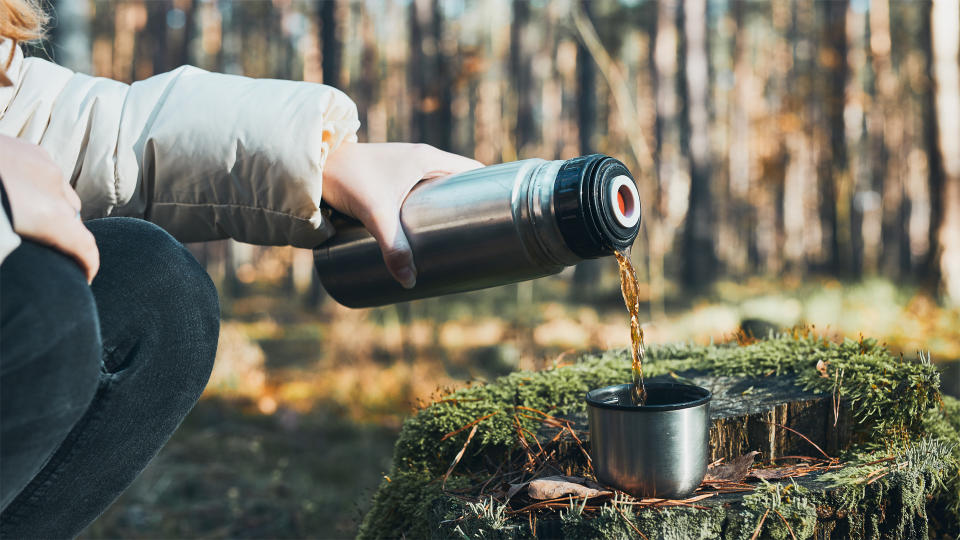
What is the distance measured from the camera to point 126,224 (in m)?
1.48

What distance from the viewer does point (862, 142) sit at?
28688 millimetres

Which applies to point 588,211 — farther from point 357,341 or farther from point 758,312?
point 758,312

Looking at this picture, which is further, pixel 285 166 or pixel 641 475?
pixel 285 166

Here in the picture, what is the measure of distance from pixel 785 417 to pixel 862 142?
31.2m

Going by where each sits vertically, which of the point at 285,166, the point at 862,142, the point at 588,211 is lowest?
the point at 588,211

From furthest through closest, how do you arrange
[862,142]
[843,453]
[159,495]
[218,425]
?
[862,142]
[218,425]
[159,495]
[843,453]

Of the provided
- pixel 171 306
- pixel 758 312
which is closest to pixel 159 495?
Answer: pixel 171 306

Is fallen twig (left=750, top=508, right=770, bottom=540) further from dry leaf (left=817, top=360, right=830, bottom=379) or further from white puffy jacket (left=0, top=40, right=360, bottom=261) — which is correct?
white puffy jacket (left=0, top=40, right=360, bottom=261)

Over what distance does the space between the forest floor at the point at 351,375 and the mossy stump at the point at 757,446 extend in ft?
0.47

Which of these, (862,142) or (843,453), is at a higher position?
(862,142)

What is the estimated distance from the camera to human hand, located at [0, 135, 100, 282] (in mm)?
1075

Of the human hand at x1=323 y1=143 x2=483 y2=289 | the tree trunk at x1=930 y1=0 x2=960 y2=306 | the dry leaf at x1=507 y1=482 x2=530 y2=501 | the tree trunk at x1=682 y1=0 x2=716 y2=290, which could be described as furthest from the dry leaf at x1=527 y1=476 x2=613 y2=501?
the tree trunk at x1=682 y1=0 x2=716 y2=290

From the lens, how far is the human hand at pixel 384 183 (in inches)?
64.9

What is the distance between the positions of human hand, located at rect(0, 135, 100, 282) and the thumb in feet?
2.05
